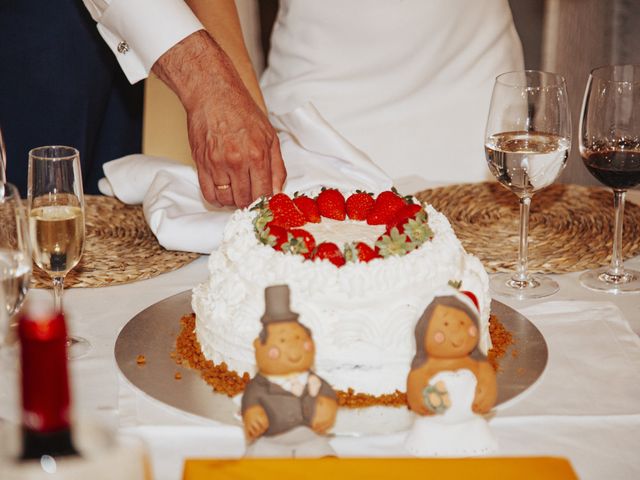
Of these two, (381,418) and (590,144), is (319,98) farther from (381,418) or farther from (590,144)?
(381,418)

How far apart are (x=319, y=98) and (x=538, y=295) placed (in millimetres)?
1379

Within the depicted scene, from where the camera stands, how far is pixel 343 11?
2.87 metres

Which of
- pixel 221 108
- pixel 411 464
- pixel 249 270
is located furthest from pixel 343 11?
pixel 411 464

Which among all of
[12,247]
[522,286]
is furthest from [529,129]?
[12,247]

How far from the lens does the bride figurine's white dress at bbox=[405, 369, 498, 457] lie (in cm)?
110

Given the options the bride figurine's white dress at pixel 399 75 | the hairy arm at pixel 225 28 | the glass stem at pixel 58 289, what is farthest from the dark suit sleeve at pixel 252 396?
the bride figurine's white dress at pixel 399 75

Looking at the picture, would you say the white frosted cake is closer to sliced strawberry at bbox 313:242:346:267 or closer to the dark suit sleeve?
sliced strawberry at bbox 313:242:346:267

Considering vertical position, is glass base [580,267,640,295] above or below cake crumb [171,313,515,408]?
below

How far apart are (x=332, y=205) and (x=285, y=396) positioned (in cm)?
58

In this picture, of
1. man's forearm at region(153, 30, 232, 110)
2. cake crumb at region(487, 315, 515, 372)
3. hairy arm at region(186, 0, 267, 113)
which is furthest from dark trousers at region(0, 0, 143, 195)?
cake crumb at region(487, 315, 515, 372)

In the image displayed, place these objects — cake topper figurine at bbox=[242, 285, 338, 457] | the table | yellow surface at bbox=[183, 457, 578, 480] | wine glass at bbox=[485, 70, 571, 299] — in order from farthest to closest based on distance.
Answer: wine glass at bbox=[485, 70, 571, 299] < the table < cake topper figurine at bbox=[242, 285, 338, 457] < yellow surface at bbox=[183, 457, 578, 480]

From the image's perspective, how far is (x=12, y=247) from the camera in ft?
3.70

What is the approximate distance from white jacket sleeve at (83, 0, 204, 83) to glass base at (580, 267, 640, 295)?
3.16 feet

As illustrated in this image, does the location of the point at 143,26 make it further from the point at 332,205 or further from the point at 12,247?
the point at 12,247
